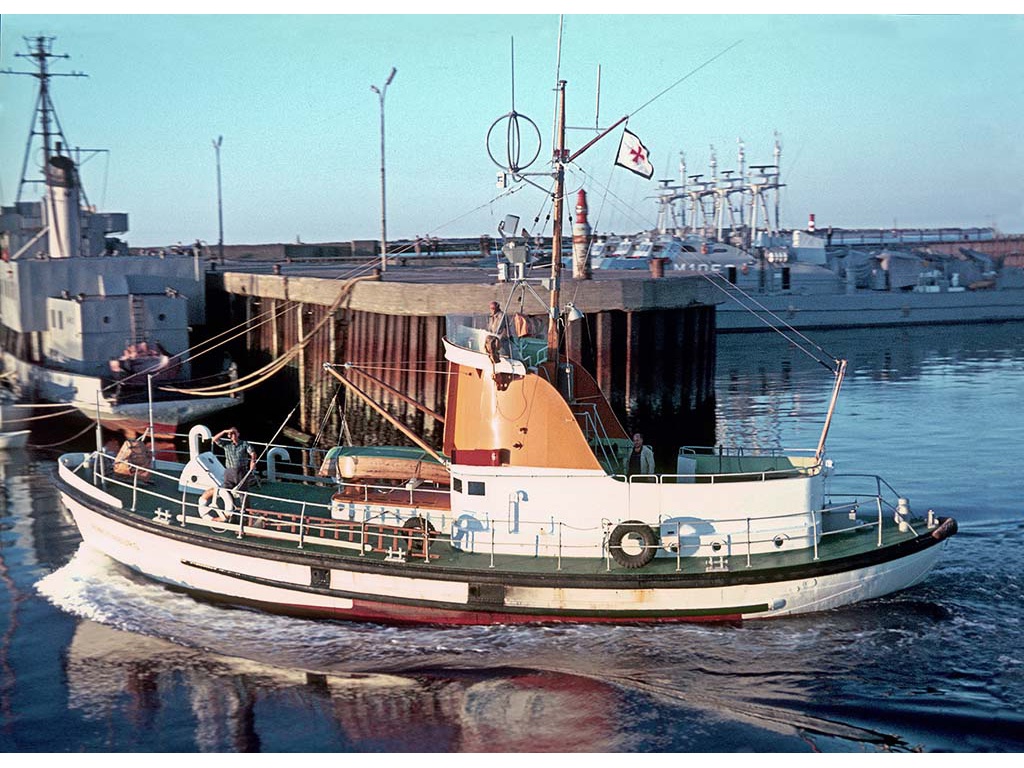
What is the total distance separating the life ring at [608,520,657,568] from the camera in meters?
14.1

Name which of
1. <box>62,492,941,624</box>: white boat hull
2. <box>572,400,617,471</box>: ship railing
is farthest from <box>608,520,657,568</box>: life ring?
<box>572,400,617,471</box>: ship railing

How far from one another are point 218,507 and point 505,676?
5515mm

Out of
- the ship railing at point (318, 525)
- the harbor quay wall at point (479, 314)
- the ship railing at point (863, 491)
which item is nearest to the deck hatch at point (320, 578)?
the ship railing at point (318, 525)

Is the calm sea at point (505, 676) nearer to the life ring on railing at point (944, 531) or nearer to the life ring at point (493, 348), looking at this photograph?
the life ring on railing at point (944, 531)

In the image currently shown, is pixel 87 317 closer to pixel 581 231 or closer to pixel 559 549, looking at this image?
pixel 581 231

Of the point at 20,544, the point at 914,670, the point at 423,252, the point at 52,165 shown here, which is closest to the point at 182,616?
Result: the point at 20,544

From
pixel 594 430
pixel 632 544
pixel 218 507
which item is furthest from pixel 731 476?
pixel 218 507

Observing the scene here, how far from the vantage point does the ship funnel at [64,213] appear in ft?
121

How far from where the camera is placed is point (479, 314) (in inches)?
940

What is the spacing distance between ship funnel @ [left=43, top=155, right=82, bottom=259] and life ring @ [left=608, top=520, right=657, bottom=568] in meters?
29.2

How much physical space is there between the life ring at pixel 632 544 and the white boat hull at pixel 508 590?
0.32m

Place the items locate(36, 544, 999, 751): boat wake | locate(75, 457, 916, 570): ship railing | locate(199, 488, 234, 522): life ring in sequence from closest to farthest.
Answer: locate(36, 544, 999, 751): boat wake, locate(75, 457, 916, 570): ship railing, locate(199, 488, 234, 522): life ring

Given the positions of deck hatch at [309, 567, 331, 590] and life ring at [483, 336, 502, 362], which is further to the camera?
deck hatch at [309, 567, 331, 590]

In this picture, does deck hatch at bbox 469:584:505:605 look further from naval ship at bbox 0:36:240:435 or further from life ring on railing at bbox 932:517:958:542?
naval ship at bbox 0:36:240:435
